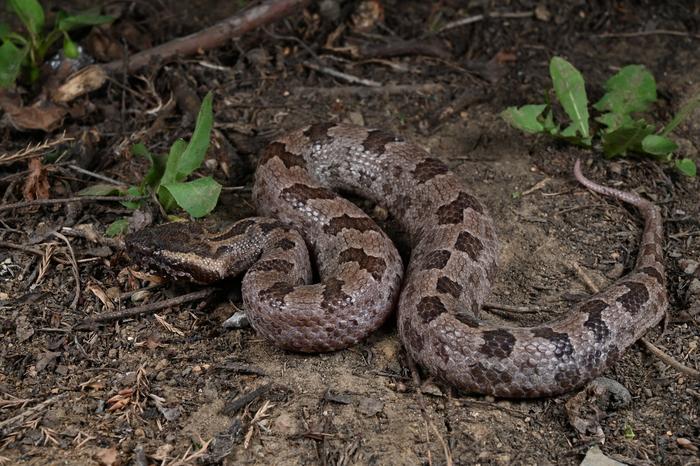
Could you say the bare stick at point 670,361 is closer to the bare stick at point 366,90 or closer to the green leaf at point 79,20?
the bare stick at point 366,90

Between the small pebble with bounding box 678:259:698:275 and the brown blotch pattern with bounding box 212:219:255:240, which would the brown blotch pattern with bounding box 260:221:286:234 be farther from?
the small pebble with bounding box 678:259:698:275

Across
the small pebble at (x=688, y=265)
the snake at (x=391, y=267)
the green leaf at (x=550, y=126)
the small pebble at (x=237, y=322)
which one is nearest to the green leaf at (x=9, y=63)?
the snake at (x=391, y=267)

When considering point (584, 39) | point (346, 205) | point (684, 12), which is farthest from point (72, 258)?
point (684, 12)

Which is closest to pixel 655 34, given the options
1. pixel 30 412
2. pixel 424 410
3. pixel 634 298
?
pixel 634 298

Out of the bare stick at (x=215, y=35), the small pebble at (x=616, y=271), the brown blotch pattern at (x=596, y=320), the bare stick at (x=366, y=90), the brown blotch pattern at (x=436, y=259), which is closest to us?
the brown blotch pattern at (x=596, y=320)

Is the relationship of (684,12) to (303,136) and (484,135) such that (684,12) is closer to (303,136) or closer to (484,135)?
(484,135)

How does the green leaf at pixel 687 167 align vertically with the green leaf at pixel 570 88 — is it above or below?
below
